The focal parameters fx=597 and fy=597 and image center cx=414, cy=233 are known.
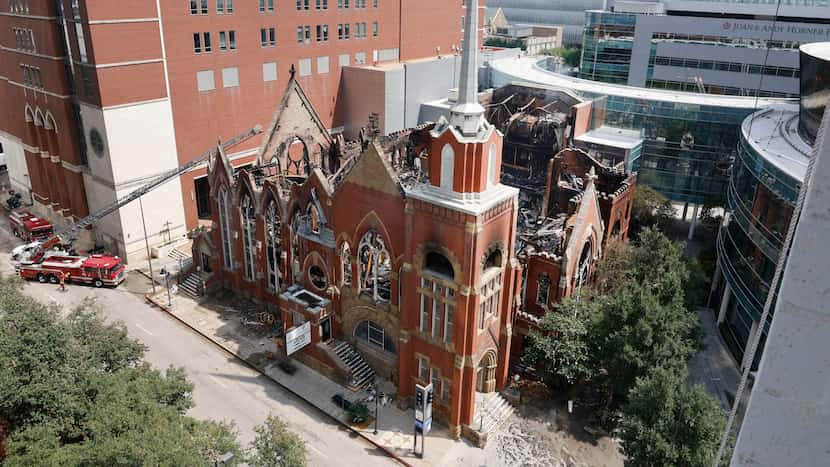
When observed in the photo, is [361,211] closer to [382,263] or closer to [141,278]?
[382,263]

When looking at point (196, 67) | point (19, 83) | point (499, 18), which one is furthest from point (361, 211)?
point (499, 18)

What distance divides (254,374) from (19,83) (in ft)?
155

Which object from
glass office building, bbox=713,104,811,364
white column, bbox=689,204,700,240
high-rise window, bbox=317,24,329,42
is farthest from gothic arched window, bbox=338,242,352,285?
high-rise window, bbox=317,24,329,42

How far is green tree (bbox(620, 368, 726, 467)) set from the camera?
2736 centimetres

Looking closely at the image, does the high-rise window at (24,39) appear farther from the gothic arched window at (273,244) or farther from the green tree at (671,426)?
the green tree at (671,426)

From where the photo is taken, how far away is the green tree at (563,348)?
120ft

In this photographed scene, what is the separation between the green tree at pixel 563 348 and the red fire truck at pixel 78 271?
3702 cm

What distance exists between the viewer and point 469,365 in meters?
34.7

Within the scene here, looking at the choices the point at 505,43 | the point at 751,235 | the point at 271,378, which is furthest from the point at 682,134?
the point at 505,43

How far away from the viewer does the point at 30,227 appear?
6131 centimetres

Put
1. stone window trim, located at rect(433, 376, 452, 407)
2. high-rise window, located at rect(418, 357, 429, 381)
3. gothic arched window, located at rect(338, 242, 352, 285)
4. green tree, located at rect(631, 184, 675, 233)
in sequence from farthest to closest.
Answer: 1. green tree, located at rect(631, 184, 675, 233)
2. gothic arched window, located at rect(338, 242, 352, 285)
3. high-rise window, located at rect(418, 357, 429, 381)
4. stone window trim, located at rect(433, 376, 452, 407)

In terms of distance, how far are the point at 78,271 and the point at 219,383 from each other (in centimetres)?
2173

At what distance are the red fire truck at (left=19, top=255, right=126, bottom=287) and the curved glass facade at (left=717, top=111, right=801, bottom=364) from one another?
168 feet

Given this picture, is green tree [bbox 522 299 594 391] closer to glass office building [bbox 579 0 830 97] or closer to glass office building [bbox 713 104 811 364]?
glass office building [bbox 713 104 811 364]
